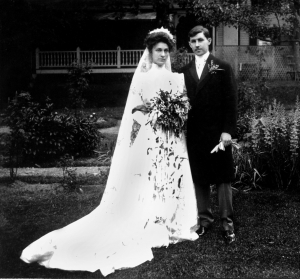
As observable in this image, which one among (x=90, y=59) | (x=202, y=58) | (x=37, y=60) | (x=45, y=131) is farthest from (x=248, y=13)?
(x=202, y=58)

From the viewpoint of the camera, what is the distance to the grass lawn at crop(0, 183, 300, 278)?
4332 mm

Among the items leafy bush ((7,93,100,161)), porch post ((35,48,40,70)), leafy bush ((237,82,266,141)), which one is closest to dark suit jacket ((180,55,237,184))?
leafy bush ((237,82,266,141))

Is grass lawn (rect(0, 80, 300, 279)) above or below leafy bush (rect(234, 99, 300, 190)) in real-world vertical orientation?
below

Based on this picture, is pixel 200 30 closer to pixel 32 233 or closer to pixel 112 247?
pixel 112 247

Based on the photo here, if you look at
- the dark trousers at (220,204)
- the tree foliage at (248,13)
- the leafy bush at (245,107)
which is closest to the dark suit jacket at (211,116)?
the dark trousers at (220,204)

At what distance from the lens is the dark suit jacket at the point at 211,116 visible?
4965 mm

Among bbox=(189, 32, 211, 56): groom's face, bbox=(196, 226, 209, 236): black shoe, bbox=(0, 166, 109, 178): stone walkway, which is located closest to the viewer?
bbox=(189, 32, 211, 56): groom's face

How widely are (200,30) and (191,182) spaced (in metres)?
1.54

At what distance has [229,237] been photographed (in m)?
→ 5.02

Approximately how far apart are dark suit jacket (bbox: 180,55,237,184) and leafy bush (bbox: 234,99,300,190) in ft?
6.57

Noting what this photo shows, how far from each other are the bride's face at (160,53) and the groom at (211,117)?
0.27 meters

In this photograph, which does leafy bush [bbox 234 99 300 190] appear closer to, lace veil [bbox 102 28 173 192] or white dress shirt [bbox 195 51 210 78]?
white dress shirt [bbox 195 51 210 78]

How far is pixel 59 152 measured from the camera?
902cm

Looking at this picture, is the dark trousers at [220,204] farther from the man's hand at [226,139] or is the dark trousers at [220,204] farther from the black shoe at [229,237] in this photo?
the man's hand at [226,139]
